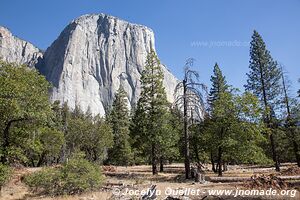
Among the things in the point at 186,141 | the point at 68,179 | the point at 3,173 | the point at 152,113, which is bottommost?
the point at 68,179

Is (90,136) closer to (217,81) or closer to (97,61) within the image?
(217,81)

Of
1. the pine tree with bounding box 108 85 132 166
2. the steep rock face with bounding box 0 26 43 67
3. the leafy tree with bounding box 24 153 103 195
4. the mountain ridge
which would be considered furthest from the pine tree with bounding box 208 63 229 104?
the steep rock face with bounding box 0 26 43 67

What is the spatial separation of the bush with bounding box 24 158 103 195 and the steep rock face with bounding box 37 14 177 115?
11640cm

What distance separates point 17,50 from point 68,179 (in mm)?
184509

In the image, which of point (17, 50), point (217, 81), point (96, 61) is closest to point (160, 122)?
point (217, 81)

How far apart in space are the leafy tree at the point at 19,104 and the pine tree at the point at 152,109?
10.3 m

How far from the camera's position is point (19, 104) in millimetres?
16484

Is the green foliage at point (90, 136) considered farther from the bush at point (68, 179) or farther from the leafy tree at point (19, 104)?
the bush at point (68, 179)

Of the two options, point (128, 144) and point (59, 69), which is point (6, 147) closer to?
point (128, 144)

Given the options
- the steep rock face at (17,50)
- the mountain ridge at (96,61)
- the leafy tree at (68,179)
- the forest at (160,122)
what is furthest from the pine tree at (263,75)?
the steep rock face at (17,50)

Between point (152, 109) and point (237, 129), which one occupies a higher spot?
point (152, 109)

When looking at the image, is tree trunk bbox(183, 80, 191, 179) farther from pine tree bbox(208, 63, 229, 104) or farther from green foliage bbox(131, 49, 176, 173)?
pine tree bbox(208, 63, 229, 104)

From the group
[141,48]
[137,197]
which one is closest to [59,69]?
[141,48]

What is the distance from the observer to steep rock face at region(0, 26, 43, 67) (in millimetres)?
174000
